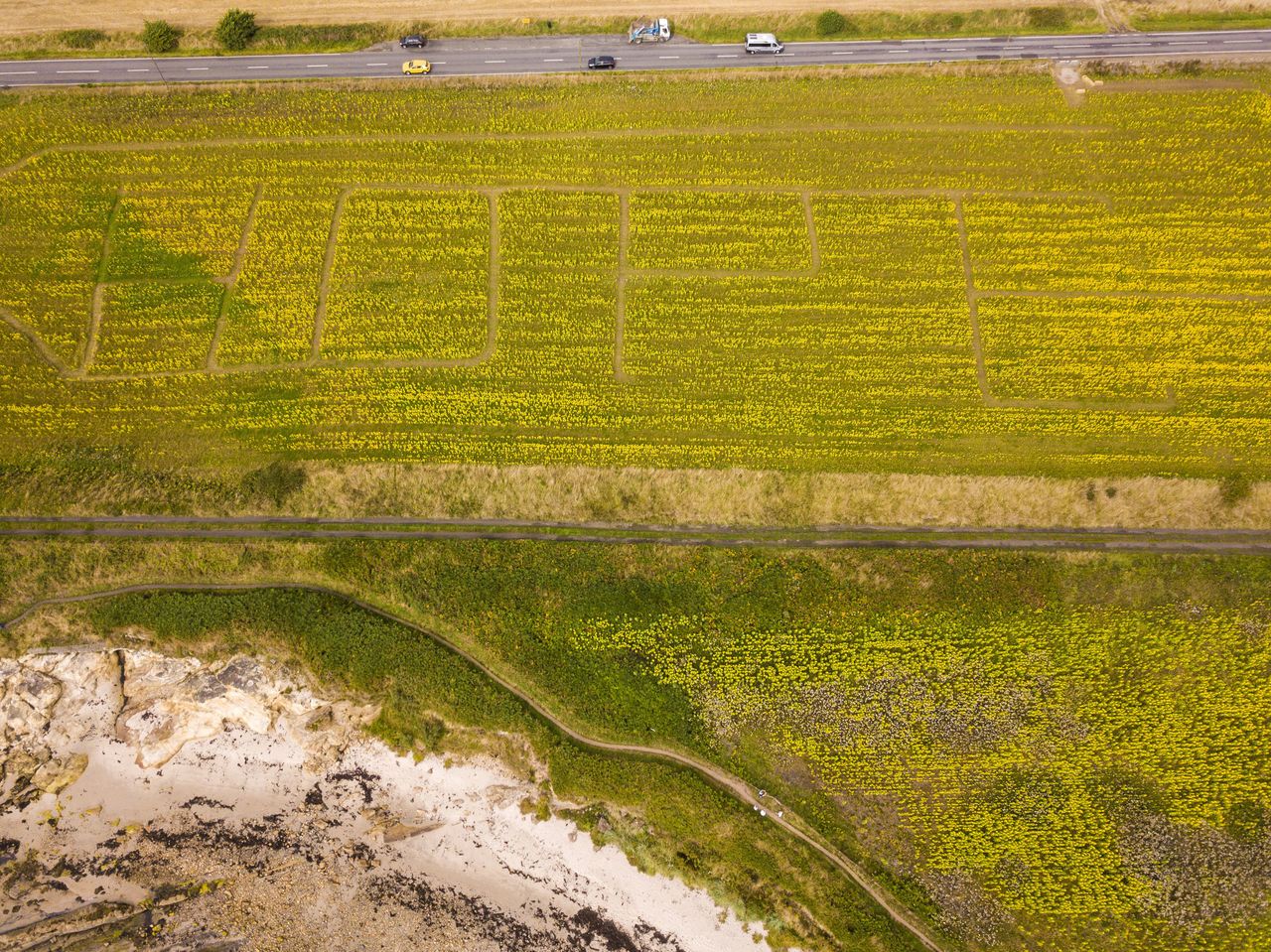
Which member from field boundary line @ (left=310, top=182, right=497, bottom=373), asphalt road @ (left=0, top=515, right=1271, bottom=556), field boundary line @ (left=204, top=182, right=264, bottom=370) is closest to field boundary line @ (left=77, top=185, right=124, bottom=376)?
field boundary line @ (left=204, top=182, right=264, bottom=370)

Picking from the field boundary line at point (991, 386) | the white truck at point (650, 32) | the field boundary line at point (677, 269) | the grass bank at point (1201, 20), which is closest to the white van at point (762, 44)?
the white truck at point (650, 32)

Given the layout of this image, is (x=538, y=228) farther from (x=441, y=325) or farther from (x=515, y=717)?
(x=515, y=717)

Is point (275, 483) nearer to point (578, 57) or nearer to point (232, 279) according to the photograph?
point (232, 279)

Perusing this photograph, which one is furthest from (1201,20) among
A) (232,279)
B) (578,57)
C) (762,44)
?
(232,279)

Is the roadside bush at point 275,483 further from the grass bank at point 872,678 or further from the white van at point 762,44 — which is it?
the white van at point 762,44

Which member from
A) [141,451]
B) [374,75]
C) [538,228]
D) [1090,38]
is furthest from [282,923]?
[1090,38]

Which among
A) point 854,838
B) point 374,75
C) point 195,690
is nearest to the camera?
point 854,838

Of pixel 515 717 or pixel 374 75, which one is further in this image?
pixel 374 75
